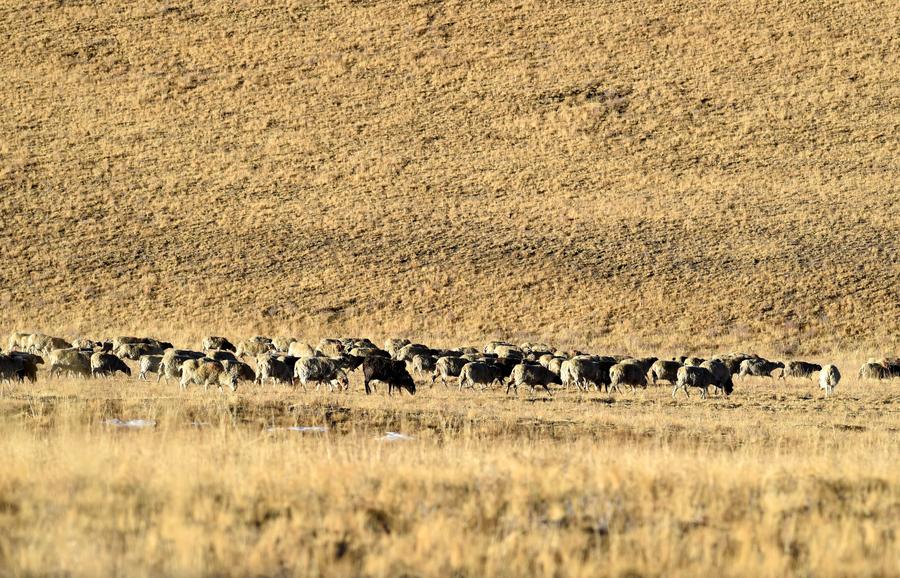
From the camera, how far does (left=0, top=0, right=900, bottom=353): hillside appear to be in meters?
45.2

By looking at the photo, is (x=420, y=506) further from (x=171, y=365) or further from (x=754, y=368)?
(x=754, y=368)

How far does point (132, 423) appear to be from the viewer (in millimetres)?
15172

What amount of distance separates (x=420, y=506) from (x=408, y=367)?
21.5 meters

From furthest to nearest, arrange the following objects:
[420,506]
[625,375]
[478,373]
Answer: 1. [625,375]
2. [478,373]
3. [420,506]

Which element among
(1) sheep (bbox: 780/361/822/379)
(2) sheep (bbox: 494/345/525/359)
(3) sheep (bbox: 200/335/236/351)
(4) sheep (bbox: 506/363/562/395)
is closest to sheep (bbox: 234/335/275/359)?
(3) sheep (bbox: 200/335/236/351)

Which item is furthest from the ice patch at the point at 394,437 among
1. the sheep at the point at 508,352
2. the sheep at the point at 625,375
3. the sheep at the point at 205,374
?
the sheep at the point at 508,352

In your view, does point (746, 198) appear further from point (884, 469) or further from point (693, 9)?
point (884, 469)

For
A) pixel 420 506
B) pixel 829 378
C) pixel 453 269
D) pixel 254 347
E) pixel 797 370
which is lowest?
pixel 420 506

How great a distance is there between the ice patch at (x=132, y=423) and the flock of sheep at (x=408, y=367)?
6227 millimetres

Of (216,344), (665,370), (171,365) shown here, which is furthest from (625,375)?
(216,344)

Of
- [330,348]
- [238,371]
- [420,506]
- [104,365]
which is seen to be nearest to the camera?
[420,506]

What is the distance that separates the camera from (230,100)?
6550 cm

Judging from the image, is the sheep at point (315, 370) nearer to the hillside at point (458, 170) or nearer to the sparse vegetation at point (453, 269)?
the sparse vegetation at point (453, 269)

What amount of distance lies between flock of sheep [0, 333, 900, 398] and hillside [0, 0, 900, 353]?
36.1 ft
